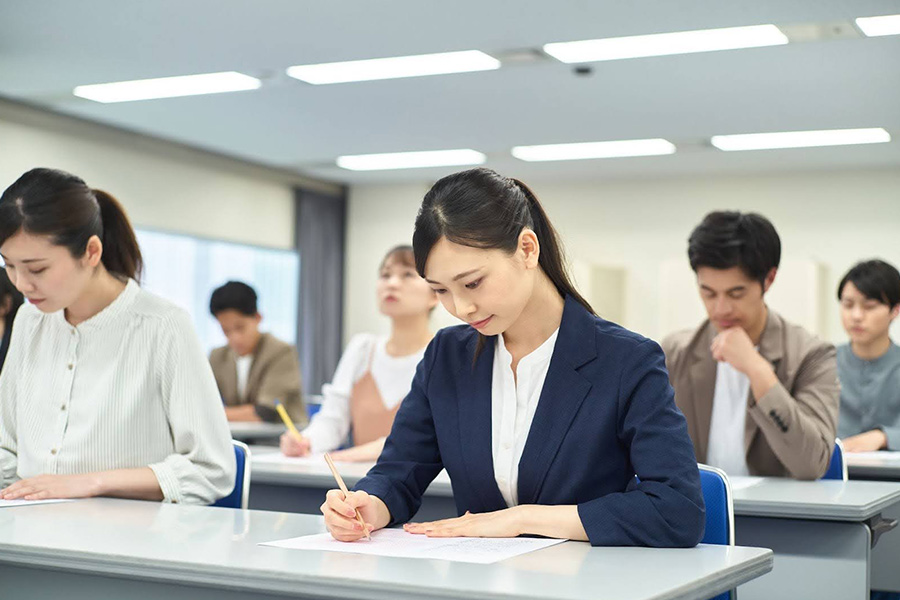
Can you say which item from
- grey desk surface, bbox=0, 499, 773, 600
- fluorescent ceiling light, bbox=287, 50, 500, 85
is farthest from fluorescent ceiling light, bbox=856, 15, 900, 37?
grey desk surface, bbox=0, 499, 773, 600

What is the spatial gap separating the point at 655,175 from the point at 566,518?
7719 millimetres

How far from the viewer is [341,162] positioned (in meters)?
8.90

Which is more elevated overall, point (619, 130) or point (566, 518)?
point (619, 130)

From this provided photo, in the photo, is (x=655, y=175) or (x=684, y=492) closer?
(x=684, y=492)

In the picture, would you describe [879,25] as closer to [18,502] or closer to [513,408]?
[513,408]

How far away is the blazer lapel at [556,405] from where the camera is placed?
1.83 metres

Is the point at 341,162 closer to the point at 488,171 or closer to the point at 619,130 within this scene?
the point at 619,130

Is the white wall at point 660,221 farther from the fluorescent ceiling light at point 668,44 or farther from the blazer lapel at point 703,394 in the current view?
the blazer lapel at point 703,394

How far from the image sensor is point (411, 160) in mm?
8773

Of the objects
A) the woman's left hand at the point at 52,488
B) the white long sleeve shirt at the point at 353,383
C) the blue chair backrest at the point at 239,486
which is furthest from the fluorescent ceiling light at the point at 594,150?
the woman's left hand at the point at 52,488

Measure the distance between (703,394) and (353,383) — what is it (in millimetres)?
1250

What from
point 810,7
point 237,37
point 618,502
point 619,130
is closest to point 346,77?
point 237,37

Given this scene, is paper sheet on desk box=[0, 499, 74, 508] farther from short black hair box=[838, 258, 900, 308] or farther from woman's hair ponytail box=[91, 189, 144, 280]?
short black hair box=[838, 258, 900, 308]

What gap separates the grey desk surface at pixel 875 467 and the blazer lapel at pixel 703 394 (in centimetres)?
81
